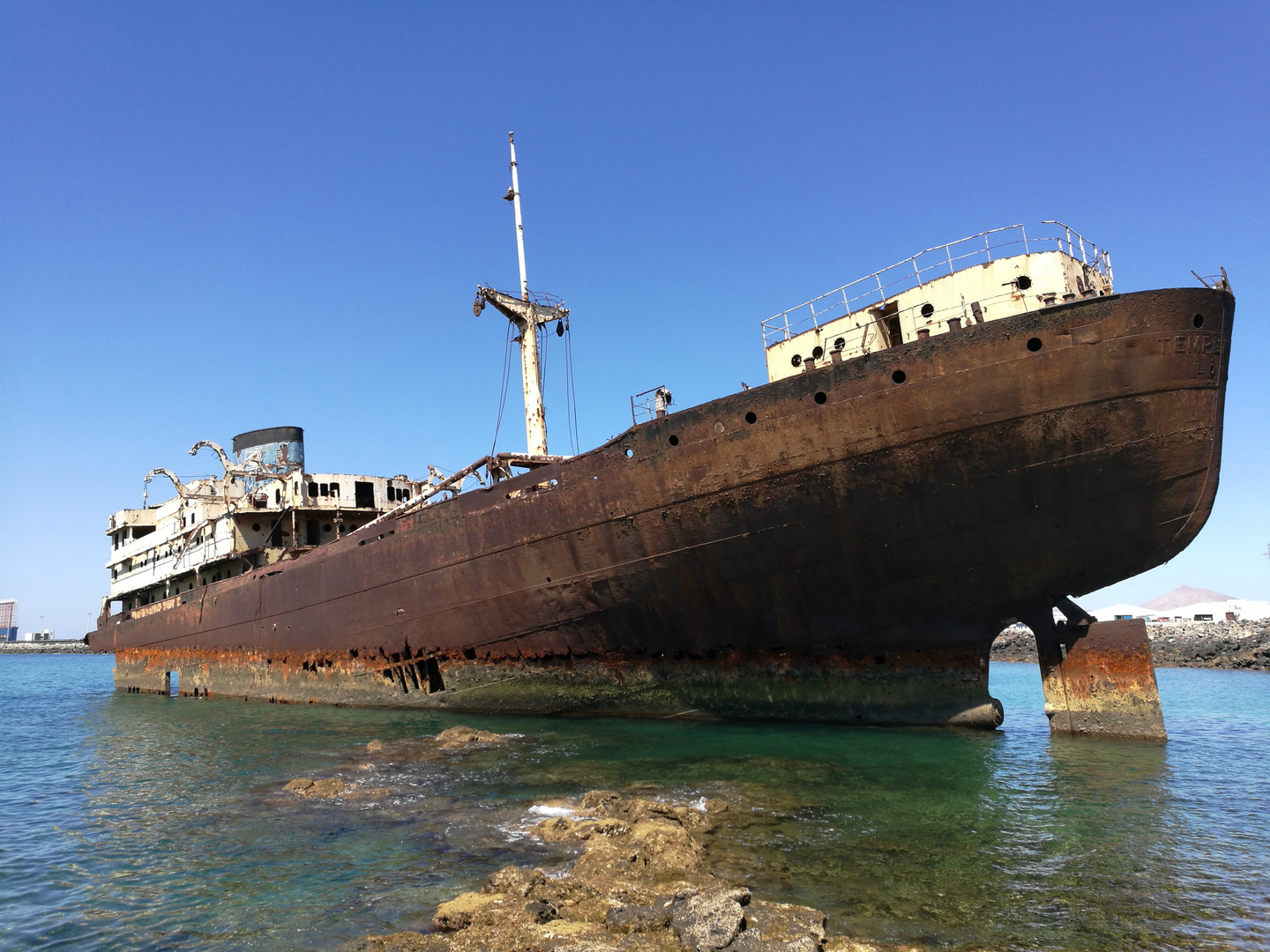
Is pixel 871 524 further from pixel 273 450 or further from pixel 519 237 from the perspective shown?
pixel 273 450

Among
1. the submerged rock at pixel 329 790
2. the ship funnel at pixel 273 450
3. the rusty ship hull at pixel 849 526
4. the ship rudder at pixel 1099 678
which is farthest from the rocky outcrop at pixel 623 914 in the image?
the ship funnel at pixel 273 450

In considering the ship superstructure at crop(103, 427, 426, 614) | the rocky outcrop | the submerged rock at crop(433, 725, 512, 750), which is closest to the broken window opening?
the submerged rock at crop(433, 725, 512, 750)

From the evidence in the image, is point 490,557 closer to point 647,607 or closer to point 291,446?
point 647,607

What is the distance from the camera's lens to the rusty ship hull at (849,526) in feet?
33.5

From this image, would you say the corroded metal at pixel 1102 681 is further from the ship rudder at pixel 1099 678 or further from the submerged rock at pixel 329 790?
the submerged rock at pixel 329 790

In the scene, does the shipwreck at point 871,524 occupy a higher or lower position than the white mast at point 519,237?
lower

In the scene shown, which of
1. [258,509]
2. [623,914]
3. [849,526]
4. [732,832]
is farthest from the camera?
[258,509]

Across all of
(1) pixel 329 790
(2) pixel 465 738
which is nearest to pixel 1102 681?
(2) pixel 465 738

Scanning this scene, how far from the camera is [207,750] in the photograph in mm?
12727

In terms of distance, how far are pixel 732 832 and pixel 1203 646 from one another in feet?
125

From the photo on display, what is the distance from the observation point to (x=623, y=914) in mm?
4965

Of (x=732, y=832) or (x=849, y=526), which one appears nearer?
(x=732, y=832)

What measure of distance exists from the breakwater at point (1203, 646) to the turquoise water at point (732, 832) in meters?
18.1

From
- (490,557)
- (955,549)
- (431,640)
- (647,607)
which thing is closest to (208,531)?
(431,640)
